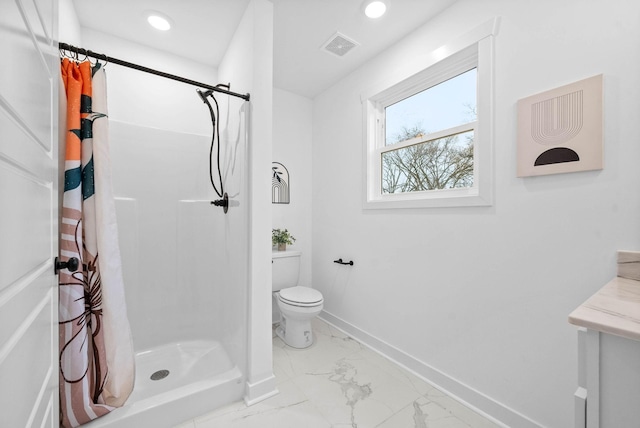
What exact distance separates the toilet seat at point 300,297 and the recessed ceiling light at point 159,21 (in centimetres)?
210

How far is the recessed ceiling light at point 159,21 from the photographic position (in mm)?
1703

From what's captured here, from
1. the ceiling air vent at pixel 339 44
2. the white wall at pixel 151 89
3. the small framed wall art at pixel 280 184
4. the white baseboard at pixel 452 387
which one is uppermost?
the ceiling air vent at pixel 339 44

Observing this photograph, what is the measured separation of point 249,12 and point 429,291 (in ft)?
6.81

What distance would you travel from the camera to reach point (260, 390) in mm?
1524

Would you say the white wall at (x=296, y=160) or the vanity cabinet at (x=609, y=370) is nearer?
the vanity cabinet at (x=609, y=370)

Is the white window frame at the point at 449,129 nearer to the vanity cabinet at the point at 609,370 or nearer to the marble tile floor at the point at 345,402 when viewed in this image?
the vanity cabinet at the point at 609,370

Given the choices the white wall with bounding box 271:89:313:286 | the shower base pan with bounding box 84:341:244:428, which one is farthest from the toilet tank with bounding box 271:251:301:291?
the shower base pan with bounding box 84:341:244:428

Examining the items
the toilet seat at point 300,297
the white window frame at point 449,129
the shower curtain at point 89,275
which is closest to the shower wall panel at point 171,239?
the toilet seat at point 300,297

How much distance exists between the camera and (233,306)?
175 cm

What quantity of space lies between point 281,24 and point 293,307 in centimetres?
204

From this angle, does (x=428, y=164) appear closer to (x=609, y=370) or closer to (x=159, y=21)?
(x=609, y=370)

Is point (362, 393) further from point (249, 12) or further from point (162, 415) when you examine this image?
point (249, 12)

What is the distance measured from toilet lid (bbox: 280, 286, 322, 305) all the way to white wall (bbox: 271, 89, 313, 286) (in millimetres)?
559

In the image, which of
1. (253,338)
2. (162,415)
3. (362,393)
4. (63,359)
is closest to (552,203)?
(362,393)
